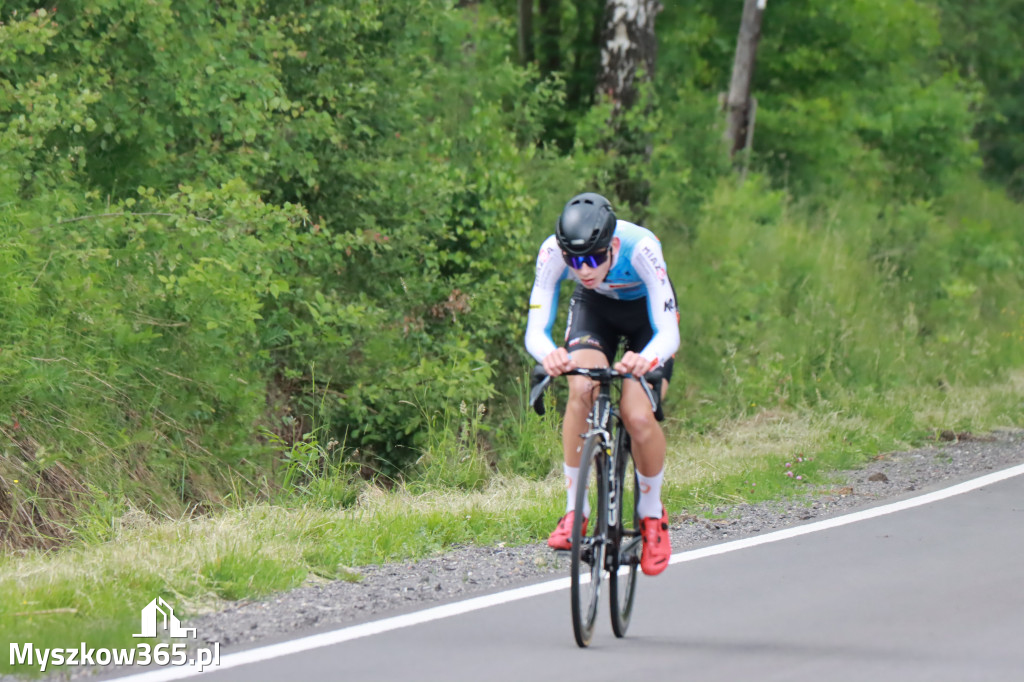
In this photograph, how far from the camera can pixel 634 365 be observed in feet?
20.1

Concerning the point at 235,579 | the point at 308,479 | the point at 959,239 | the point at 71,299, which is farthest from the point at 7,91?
the point at 959,239

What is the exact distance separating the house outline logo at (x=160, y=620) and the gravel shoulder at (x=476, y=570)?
0.28ft

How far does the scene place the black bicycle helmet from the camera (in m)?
6.14

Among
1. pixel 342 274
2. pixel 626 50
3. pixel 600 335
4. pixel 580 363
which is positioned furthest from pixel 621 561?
pixel 626 50

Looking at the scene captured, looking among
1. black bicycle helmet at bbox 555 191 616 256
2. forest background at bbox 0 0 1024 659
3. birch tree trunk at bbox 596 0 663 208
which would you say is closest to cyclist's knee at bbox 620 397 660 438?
black bicycle helmet at bbox 555 191 616 256

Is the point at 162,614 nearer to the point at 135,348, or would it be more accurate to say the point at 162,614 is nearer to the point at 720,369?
the point at 135,348

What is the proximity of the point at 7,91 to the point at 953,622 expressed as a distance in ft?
24.2

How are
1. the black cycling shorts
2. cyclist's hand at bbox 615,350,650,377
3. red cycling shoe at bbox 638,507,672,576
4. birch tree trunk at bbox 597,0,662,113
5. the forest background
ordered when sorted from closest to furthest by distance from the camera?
cyclist's hand at bbox 615,350,650,377 → red cycling shoe at bbox 638,507,672,576 → the black cycling shorts → the forest background → birch tree trunk at bbox 597,0,662,113

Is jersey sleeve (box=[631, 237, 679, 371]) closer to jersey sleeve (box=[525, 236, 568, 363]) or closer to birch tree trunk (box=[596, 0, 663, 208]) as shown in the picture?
jersey sleeve (box=[525, 236, 568, 363])

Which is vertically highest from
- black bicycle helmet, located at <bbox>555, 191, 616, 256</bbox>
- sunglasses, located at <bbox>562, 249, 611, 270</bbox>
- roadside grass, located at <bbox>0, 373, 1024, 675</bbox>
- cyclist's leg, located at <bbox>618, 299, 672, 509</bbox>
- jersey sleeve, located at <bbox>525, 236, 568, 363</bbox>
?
black bicycle helmet, located at <bbox>555, 191, 616, 256</bbox>

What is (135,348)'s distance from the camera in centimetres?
1007

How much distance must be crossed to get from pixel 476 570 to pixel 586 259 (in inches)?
84.8

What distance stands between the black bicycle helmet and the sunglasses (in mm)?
69

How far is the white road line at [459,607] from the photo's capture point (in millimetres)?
5688
